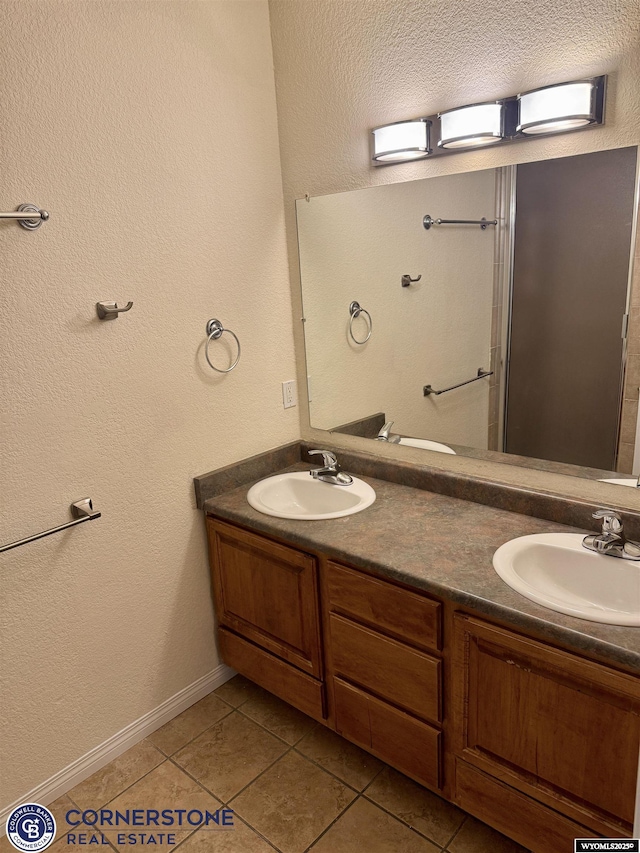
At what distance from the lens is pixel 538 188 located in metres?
1.58

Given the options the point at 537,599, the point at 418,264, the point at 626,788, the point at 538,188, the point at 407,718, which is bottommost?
the point at 407,718

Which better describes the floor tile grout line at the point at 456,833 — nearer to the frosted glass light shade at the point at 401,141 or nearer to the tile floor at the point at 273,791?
the tile floor at the point at 273,791

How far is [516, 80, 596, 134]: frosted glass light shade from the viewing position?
1.43m

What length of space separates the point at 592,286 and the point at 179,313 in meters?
1.22

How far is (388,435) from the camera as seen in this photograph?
2098mm

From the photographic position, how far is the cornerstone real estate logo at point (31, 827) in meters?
1.65

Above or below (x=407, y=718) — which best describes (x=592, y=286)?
above

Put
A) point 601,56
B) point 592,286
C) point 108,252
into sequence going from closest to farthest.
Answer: point 601,56 < point 592,286 < point 108,252

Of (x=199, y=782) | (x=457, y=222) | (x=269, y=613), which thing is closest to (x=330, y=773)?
(x=199, y=782)

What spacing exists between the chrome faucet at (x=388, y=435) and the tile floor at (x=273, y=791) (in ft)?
3.32

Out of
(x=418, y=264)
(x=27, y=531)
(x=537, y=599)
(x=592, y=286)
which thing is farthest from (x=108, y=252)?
(x=537, y=599)

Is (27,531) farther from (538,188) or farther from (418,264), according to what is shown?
(538,188)

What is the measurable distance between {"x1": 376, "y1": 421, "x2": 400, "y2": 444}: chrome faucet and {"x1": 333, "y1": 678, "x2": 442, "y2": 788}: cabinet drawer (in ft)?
2.62

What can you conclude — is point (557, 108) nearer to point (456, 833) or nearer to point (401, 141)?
point (401, 141)
